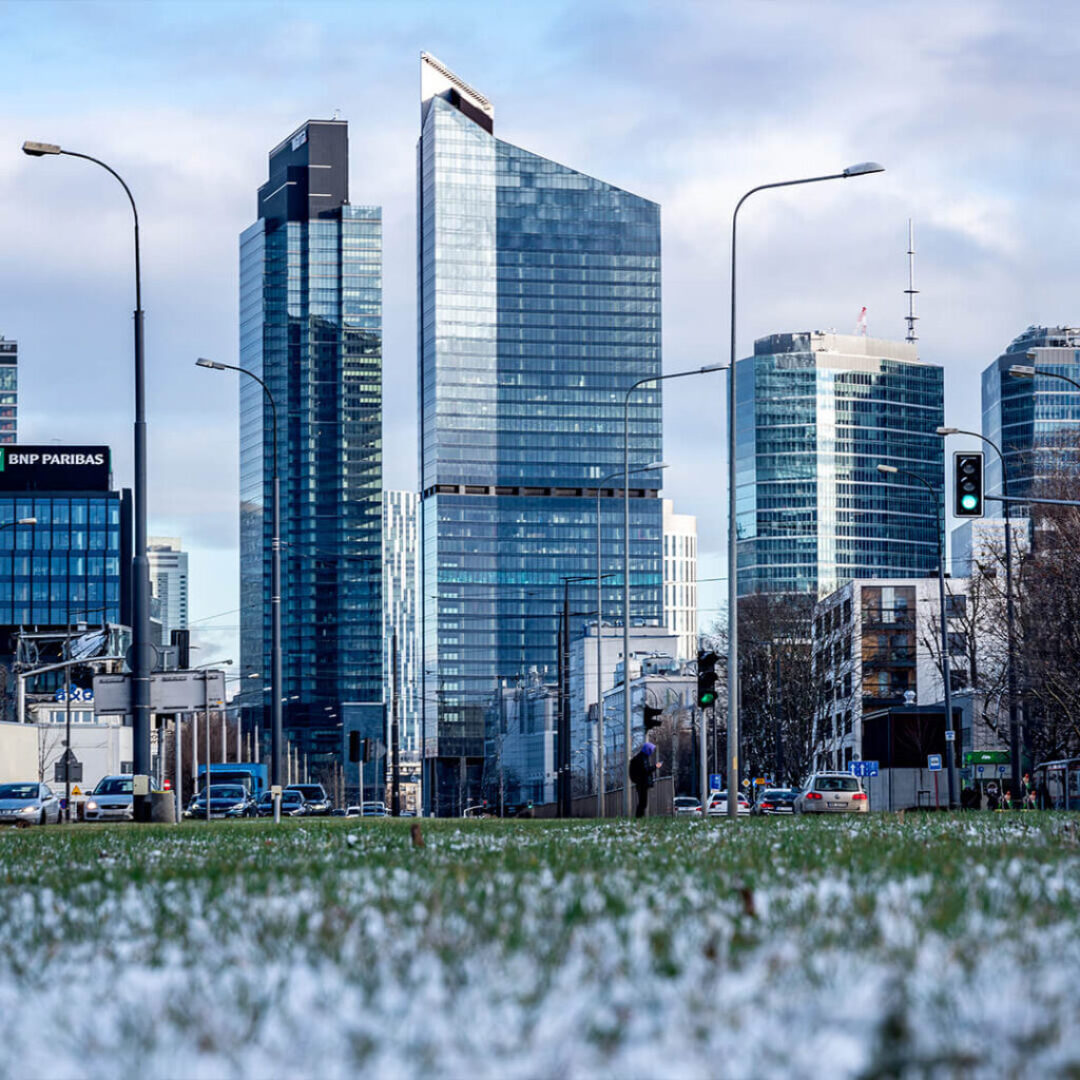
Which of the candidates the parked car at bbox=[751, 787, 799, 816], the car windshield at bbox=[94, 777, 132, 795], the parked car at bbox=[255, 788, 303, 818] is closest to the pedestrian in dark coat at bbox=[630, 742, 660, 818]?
the parked car at bbox=[751, 787, 799, 816]

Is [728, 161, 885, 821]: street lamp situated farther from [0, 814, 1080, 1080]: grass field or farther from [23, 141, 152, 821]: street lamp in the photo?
[0, 814, 1080, 1080]: grass field

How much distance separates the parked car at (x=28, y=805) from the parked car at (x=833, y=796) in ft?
64.9

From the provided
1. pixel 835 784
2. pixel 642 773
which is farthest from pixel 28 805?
pixel 835 784

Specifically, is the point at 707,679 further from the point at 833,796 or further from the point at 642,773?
the point at 833,796

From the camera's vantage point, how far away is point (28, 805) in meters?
44.2

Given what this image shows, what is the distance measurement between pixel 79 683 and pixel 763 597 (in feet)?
252

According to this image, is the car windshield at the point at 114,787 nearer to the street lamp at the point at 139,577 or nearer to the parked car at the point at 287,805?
the parked car at the point at 287,805

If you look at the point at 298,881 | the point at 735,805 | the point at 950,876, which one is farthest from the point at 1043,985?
the point at 735,805

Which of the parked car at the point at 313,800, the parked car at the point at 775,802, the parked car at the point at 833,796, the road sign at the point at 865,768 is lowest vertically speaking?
the parked car at the point at 313,800

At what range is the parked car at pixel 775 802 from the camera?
5753 centimetres

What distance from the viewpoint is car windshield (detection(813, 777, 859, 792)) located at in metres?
45.6

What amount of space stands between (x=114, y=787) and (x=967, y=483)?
108 ft

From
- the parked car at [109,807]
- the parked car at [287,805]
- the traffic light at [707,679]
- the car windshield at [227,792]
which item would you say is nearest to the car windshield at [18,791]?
the parked car at [109,807]

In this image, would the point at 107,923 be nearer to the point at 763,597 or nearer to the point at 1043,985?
the point at 1043,985
